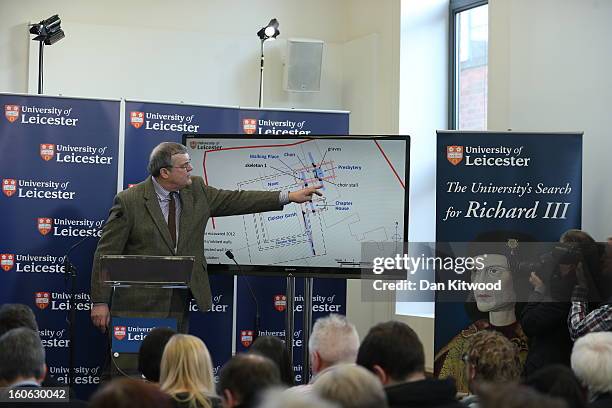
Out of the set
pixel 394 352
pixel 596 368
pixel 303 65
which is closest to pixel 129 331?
pixel 394 352

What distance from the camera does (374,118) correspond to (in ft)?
28.6

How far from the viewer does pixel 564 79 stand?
7168 mm

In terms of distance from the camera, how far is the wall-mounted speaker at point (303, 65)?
877 centimetres

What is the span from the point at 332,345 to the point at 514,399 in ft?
6.24

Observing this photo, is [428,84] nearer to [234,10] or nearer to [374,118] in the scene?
[374,118]

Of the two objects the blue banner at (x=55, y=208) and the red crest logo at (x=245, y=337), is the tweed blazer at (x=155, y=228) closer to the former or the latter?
the blue banner at (x=55, y=208)

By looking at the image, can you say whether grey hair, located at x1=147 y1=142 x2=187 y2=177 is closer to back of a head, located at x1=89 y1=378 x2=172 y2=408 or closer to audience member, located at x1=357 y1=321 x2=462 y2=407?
audience member, located at x1=357 y1=321 x2=462 y2=407

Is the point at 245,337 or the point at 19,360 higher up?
the point at 19,360

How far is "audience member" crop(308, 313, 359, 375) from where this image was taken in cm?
393

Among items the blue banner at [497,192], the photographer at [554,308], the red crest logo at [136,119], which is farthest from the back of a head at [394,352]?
the red crest logo at [136,119]

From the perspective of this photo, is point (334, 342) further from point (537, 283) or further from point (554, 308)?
point (537, 283)

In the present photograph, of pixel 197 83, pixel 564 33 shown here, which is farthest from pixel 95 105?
pixel 564 33

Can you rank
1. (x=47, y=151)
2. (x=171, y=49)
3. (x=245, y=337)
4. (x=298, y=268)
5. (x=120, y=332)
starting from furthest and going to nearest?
(x=171, y=49) → (x=245, y=337) → (x=47, y=151) → (x=298, y=268) → (x=120, y=332)

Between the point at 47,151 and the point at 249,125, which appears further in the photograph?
the point at 249,125
